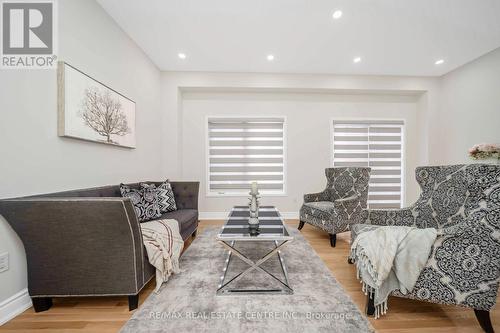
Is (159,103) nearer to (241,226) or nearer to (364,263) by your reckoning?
(241,226)

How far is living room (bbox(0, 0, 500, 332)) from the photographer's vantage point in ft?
4.49

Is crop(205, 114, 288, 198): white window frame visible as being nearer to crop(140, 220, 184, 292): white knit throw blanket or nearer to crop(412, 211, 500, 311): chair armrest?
crop(140, 220, 184, 292): white knit throw blanket

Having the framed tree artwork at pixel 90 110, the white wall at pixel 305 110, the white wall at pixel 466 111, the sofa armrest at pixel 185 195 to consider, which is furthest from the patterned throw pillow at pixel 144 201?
the white wall at pixel 466 111

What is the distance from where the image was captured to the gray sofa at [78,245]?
52.3 inches

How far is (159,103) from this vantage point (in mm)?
3730

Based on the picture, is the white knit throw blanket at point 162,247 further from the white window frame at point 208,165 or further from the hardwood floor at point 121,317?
the white window frame at point 208,165

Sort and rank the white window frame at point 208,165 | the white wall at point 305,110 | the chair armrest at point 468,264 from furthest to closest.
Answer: the white window frame at point 208,165 < the white wall at point 305,110 < the chair armrest at point 468,264

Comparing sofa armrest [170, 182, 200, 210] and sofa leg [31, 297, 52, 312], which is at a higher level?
sofa armrest [170, 182, 200, 210]

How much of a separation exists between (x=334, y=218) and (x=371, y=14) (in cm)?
264

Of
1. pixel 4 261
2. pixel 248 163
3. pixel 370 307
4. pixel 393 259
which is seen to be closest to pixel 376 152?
pixel 248 163

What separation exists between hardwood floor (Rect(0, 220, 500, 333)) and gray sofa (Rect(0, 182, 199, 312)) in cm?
11

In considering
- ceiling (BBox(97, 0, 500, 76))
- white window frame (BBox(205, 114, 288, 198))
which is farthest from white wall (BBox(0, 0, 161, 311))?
white window frame (BBox(205, 114, 288, 198))

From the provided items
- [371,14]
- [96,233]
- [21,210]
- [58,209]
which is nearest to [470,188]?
[371,14]

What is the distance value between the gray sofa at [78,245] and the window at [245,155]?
2.71 meters
